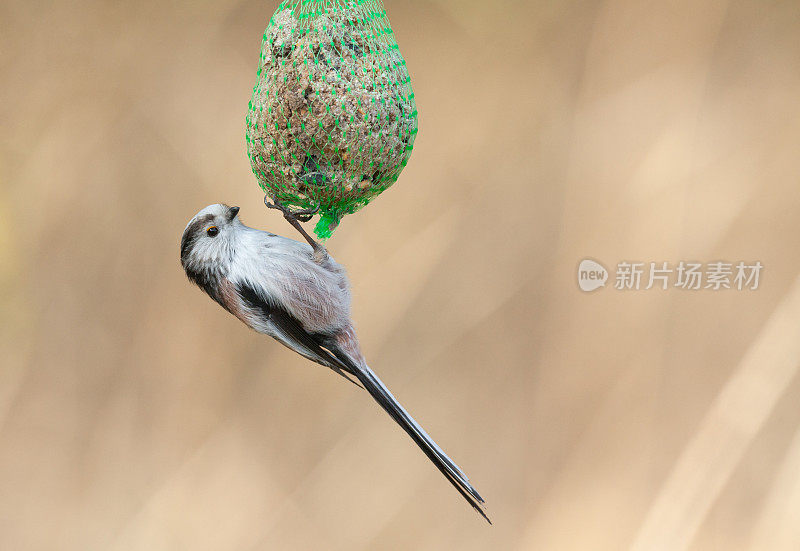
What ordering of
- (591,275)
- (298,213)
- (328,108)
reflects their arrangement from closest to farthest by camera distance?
1. (328,108)
2. (298,213)
3. (591,275)

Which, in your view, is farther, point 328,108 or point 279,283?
point 279,283

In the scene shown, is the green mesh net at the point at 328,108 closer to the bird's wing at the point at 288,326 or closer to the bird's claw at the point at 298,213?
the bird's claw at the point at 298,213

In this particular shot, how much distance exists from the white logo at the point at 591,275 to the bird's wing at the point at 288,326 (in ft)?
4.63

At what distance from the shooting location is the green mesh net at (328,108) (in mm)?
1492

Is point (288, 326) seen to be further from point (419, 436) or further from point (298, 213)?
point (419, 436)

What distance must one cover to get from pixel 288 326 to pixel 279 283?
0.34ft

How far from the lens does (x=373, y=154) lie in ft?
5.02

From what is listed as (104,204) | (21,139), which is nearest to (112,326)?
(104,204)

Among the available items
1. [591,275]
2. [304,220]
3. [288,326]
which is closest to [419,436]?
[288,326]

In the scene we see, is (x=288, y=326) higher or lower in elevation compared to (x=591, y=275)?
lower

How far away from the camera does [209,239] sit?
1.66 m

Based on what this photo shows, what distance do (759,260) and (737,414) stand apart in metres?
0.58

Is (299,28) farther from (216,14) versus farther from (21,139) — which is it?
(21,139)

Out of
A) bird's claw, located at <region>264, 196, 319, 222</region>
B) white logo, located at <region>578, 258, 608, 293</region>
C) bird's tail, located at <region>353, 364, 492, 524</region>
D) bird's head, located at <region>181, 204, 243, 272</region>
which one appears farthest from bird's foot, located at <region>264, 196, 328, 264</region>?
white logo, located at <region>578, 258, 608, 293</region>
